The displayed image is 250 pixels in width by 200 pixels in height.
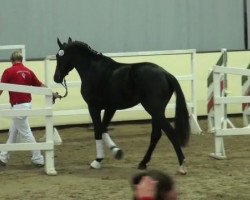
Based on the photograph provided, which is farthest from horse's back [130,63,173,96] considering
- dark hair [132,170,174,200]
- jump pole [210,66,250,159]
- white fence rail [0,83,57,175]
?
dark hair [132,170,174,200]

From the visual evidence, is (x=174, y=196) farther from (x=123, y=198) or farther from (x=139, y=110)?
(x=139, y=110)

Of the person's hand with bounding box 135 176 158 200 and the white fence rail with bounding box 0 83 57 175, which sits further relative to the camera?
the white fence rail with bounding box 0 83 57 175

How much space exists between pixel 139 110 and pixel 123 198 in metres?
6.43

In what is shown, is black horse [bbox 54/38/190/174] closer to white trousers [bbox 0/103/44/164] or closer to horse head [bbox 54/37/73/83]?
horse head [bbox 54/37/73/83]

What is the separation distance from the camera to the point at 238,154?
9.14 metres

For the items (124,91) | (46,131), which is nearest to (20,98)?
(46,131)

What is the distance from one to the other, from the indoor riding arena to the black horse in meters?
0.01

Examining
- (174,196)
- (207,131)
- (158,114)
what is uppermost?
(174,196)

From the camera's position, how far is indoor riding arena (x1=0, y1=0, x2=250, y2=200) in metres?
7.55

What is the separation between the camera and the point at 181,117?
7828 mm

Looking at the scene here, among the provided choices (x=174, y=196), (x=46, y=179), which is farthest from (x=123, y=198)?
(x=174, y=196)

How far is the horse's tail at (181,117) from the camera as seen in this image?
778cm

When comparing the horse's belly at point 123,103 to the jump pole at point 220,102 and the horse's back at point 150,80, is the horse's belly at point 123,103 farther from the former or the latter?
the jump pole at point 220,102

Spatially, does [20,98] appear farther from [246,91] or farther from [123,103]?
[246,91]
